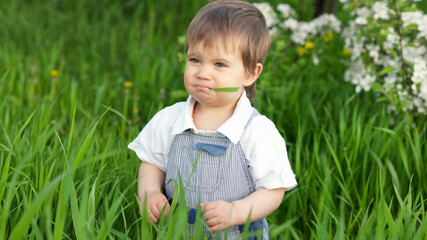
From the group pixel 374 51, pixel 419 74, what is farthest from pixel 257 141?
pixel 374 51

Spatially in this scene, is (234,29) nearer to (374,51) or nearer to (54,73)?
(374,51)

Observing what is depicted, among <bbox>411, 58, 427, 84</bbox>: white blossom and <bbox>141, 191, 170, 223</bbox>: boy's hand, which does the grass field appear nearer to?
<bbox>141, 191, 170, 223</bbox>: boy's hand

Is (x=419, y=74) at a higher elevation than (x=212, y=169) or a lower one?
higher

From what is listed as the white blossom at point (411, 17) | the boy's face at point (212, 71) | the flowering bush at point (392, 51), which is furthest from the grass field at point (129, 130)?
Answer: the white blossom at point (411, 17)

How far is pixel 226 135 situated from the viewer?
1.56 metres

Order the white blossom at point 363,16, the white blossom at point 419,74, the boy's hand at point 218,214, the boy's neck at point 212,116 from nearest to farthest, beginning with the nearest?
1. the boy's hand at point 218,214
2. the boy's neck at point 212,116
3. the white blossom at point 419,74
4. the white blossom at point 363,16

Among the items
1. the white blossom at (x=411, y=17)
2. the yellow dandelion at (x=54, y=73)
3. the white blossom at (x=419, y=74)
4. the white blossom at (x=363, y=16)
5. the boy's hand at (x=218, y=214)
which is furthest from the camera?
the yellow dandelion at (x=54, y=73)

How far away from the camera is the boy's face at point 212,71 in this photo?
5.08 ft

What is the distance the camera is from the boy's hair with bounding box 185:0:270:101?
154 cm

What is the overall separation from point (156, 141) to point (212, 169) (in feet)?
0.78

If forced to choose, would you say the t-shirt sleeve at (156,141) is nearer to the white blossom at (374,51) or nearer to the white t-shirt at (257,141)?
the white t-shirt at (257,141)

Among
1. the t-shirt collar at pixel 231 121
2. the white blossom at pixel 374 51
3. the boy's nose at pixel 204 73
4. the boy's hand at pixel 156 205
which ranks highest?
the boy's nose at pixel 204 73

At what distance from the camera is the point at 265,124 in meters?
1.63

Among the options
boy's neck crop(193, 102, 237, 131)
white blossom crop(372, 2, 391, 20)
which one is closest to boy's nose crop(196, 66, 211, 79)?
boy's neck crop(193, 102, 237, 131)
